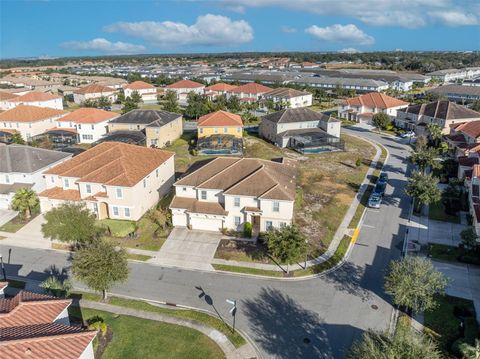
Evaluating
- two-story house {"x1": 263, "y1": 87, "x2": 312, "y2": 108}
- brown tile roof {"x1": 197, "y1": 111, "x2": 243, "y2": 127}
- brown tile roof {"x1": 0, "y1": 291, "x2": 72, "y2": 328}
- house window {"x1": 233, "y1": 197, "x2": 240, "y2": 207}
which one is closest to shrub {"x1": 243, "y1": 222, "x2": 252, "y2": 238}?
house window {"x1": 233, "y1": 197, "x2": 240, "y2": 207}

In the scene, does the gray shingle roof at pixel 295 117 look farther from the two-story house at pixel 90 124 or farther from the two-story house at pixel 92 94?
the two-story house at pixel 92 94

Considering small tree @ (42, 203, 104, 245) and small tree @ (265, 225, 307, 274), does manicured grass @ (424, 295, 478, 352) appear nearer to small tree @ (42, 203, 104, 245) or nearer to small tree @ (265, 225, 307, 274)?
small tree @ (265, 225, 307, 274)

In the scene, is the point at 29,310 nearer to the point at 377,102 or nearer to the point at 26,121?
the point at 26,121

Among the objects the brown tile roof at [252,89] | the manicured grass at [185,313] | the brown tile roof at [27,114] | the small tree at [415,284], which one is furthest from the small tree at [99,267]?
the brown tile roof at [252,89]

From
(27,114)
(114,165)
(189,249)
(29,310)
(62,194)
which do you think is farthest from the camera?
(27,114)

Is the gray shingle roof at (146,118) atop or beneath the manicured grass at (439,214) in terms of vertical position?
atop

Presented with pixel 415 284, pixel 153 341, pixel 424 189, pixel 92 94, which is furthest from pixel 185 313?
pixel 92 94
